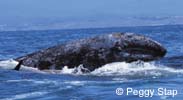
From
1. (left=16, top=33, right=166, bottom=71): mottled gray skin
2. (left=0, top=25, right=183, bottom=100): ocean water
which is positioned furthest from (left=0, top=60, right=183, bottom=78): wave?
(left=16, top=33, right=166, bottom=71): mottled gray skin

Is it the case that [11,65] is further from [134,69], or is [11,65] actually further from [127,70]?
[134,69]

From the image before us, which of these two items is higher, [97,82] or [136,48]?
[136,48]

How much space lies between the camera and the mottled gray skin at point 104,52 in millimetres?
24250

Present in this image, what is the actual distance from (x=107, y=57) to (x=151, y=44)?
6.03 feet

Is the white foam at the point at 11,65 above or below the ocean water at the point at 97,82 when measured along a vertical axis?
above

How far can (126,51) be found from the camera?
2425 centimetres

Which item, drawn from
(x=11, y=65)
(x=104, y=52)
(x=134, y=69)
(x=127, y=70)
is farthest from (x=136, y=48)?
(x=11, y=65)

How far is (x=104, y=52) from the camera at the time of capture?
24375 mm

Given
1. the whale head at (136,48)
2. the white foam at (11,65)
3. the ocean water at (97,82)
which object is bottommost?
the ocean water at (97,82)

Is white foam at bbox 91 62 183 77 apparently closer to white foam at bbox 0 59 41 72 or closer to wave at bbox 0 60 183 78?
wave at bbox 0 60 183 78

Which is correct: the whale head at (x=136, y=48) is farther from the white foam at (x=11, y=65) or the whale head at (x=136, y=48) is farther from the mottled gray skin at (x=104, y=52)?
the white foam at (x=11, y=65)

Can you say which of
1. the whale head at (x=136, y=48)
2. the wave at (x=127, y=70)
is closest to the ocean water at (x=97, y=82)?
the wave at (x=127, y=70)

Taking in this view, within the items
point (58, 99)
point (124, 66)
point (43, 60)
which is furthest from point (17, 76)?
point (58, 99)

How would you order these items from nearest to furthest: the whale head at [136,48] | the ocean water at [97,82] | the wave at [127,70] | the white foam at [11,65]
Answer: the ocean water at [97,82] → the wave at [127,70] → the whale head at [136,48] → the white foam at [11,65]
